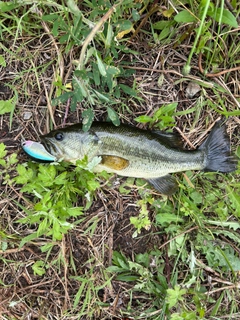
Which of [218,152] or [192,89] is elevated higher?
[192,89]

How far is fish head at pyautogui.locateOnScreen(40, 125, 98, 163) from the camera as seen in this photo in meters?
3.18

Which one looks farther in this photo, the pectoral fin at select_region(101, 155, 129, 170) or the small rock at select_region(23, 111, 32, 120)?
the small rock at select_region(23, 111, 32, 120)

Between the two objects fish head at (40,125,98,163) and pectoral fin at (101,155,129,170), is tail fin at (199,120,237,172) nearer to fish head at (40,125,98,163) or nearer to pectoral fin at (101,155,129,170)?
pectoral fin at (101,155,129,170)

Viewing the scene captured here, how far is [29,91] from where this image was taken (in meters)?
3.47

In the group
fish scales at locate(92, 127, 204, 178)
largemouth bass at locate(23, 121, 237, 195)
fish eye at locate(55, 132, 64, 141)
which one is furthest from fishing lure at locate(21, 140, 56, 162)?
fish scales at locate(92, 127, 204, 178)

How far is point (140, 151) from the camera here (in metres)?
3.32

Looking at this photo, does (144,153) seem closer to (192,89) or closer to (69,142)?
(69,142)

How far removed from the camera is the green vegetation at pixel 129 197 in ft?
11.2

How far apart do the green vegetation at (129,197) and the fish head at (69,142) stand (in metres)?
0.20

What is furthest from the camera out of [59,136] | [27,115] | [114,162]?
[27,115]

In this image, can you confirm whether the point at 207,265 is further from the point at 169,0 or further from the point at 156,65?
the point at 169,0

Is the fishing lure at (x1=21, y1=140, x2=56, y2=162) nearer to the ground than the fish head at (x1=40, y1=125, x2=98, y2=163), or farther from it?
nearer to the ground

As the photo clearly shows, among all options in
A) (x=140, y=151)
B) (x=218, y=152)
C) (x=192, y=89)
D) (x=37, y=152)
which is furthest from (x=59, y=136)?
(x=218, y=152)

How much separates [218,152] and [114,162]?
39.9 inches
